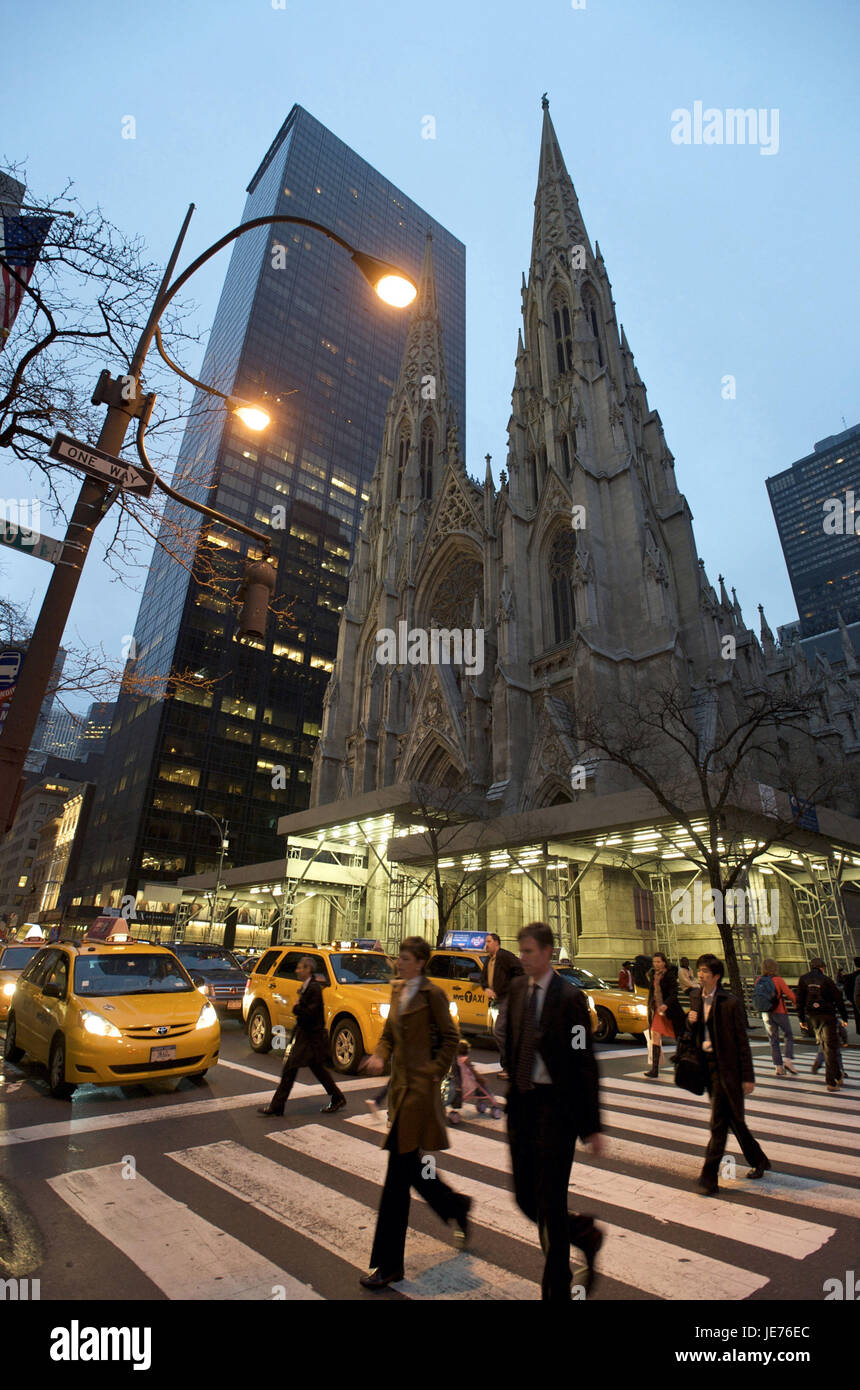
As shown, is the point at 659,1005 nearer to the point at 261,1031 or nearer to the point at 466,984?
the point at 466,984

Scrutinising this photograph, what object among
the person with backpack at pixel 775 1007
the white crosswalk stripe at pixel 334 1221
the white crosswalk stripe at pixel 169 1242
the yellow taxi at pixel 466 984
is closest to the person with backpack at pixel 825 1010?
the person with backpack at pixel 775 1007

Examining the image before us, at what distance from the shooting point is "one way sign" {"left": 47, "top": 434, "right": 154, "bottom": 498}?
465 cm

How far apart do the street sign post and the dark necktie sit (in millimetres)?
4156

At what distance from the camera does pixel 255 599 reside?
19.0 ft

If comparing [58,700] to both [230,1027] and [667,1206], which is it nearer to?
[667,1206]

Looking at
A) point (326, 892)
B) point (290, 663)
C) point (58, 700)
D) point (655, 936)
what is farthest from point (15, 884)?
point (58, 700)

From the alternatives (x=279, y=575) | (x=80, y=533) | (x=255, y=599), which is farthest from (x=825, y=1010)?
(x=279, y=575)

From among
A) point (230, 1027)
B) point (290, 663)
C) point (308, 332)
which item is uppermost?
point (308, 332)

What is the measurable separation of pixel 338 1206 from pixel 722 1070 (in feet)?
10.2

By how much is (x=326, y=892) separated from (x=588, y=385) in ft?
103

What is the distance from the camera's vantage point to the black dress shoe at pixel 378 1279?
3.36 metres

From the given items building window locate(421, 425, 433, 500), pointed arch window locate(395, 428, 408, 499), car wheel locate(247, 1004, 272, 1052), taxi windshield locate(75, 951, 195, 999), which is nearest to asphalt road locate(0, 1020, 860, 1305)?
taxi windshield locate(75, 951, 195, 999)

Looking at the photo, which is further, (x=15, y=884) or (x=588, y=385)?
(x=15, y=884)
